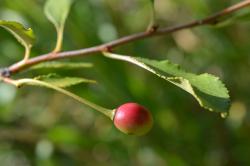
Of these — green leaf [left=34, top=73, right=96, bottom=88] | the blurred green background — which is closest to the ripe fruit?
green leaf [left=34, top=73, right=96, bottom=88]

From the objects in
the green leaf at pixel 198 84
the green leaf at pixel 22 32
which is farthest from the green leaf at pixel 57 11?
the green leaf at pixel 198 84

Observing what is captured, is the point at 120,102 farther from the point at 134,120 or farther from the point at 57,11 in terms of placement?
the point at 134,120

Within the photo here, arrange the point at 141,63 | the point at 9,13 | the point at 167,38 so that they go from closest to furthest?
the point at 141,63
the point at 9,13
the point at 167,38

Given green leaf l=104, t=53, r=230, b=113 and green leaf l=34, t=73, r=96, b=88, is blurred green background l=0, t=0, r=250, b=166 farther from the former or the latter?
green leaf l=104, t=53, r=230, b=113

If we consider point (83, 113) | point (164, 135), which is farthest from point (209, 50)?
point (83, 113)

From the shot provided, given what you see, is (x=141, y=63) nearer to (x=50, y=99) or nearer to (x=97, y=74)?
(x=97, y=74)
